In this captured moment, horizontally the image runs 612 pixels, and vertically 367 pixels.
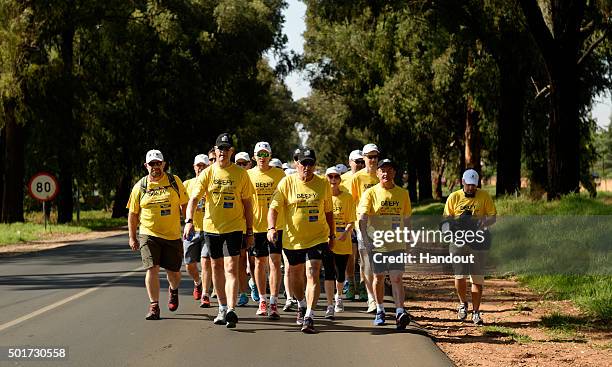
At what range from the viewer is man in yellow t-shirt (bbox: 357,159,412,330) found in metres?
10.4

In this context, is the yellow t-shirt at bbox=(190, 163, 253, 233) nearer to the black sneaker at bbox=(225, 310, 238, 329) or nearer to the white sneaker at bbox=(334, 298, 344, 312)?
the black sneaker at bbox=(225, 310, 238, 329)

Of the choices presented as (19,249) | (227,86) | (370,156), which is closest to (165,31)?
(227,86)

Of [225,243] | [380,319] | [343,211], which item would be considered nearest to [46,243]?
[343,211]

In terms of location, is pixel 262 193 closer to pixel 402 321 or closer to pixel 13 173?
pixel 402 321

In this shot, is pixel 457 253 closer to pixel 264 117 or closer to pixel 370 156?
pixel 370 156

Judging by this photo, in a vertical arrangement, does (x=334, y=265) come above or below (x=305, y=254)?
below

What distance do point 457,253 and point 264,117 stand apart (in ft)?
176

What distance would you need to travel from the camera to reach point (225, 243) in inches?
418

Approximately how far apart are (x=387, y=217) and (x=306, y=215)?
94 cm

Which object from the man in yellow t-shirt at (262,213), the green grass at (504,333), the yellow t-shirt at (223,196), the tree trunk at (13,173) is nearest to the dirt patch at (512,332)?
the green grass at (504,333)

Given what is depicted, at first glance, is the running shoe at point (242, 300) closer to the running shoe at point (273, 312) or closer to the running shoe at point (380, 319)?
the running shoe at point (273, 312)

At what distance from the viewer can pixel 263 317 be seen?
11.3 meters

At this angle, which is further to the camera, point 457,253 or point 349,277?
point 349,277

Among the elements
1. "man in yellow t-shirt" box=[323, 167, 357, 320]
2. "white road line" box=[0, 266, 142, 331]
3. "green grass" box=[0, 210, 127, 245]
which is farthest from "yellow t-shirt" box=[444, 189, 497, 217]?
"green grass" box=[0, 210, 127, 245]
